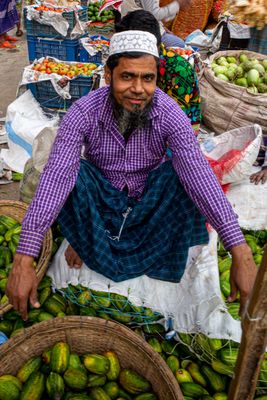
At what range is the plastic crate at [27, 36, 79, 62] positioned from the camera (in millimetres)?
5344

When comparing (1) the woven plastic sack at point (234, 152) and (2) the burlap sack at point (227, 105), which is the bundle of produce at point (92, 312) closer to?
(1) the woven plastic sack at point (234, 152)

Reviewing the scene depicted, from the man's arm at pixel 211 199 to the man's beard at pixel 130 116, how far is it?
145 mm

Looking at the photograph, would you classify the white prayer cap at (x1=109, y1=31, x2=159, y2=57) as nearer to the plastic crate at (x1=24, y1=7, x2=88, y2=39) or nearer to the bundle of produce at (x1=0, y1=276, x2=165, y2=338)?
the bundle of produce at (x1=0, y1=276, x2=165, y2=338)

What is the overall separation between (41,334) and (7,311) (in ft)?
1.41

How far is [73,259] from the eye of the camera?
221 centimetres

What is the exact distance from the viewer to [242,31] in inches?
226

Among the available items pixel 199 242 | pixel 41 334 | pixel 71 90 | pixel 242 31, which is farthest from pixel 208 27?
pixel 41 334

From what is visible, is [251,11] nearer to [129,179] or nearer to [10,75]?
[129,179]

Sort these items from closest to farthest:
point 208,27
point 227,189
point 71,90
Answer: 1. point 227,189
2. point 71,90
3. point 208,27

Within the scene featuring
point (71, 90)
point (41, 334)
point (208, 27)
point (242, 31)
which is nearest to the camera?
point (41, 334)

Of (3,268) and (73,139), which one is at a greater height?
(73,139)

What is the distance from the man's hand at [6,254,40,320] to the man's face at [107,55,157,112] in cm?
92

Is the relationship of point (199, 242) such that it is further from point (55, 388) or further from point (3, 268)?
point (3, 268)

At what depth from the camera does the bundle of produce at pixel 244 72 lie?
13.7 feet
